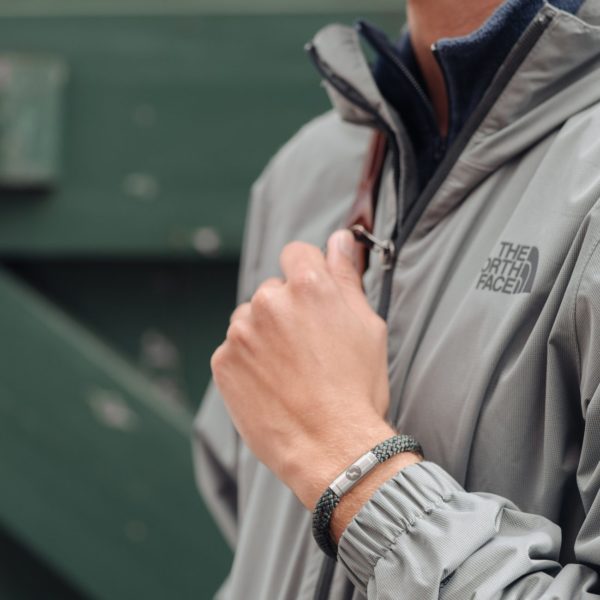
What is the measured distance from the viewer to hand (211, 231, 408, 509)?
1278 millimetres

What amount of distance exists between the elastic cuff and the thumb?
29 cm

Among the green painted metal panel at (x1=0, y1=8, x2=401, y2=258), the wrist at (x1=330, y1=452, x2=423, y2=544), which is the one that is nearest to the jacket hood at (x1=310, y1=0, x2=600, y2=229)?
the wrist at (x1=330, y1=452, x2=423, y2=544)

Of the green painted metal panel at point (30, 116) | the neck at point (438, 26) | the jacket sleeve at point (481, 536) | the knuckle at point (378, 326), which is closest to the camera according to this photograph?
the jacket sleeve at point (481, 536)

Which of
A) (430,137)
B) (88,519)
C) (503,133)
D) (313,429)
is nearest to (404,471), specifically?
(313,429)

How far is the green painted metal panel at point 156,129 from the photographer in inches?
108

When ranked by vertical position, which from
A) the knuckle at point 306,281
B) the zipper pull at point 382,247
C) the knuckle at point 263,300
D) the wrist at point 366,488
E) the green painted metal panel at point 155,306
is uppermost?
the zipper pull at point 382,247

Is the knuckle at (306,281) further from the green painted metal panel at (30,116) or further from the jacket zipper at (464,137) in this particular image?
the green painted metal panel at (30,116)

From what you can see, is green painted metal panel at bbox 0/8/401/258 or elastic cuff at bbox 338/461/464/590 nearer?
elastic cuff at bbox 338/461/464/590

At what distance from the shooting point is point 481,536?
1.15 m

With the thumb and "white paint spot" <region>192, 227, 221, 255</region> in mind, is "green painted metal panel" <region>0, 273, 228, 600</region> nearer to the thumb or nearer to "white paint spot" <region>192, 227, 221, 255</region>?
"white paint spot" <region>192, 227, 221, 255</region>

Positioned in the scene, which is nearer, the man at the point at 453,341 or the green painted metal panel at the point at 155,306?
the man at the point at 453,341

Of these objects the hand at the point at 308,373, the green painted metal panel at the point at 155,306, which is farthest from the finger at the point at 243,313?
the green painted metal panel at the point at 155,306

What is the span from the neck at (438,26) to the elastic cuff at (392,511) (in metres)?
0.53

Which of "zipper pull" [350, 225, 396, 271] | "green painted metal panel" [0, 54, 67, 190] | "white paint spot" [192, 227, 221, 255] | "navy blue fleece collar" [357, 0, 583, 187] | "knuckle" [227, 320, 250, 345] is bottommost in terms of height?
"white paint spot" [192, 227, 221, 255]
